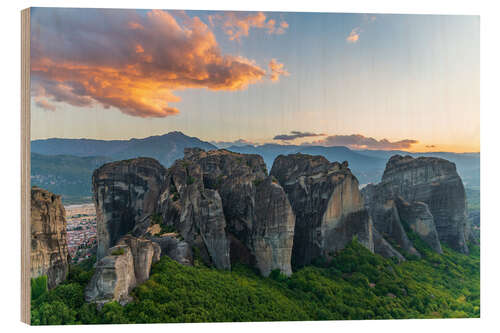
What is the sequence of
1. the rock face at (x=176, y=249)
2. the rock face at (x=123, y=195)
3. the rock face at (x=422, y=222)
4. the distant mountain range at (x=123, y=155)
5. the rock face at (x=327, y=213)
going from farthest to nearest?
the rock face at (x=422, y=222) < the rock face at (x=123, y=195) < the rock face at (x=327, y=213) < the rock face at (x=176, y=249) < the distant mountain range at (x=123, y=155)

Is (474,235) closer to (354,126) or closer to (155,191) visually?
(354,126)

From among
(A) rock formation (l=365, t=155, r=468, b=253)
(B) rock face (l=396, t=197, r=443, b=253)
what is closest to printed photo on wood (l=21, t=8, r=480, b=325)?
(B) rock face (l=396, t=197, r=443, b=253)

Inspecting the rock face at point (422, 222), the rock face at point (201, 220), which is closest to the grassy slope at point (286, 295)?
the rock face at point (201, 220)

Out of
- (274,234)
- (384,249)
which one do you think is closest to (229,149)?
(274,234)

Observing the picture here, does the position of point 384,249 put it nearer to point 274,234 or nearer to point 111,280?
point 274,234

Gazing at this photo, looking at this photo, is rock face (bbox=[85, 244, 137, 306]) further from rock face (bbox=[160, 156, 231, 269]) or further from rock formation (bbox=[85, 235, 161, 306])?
rock face (bbox=[160, 156, 231, 269])

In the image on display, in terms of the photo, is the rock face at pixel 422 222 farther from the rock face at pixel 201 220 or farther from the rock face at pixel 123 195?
the rock face at pixel 123 195

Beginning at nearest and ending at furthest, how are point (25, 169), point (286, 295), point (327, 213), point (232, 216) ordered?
point (25, 169)
point (286, 295)
point (232, 216)
point (327, 213)
